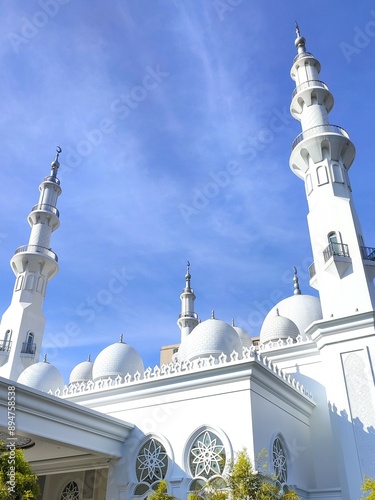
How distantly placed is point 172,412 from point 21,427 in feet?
12.0

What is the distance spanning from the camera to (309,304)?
1802cm

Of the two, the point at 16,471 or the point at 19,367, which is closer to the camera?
the point at 16,471

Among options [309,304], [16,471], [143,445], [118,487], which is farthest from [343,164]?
[16,471]

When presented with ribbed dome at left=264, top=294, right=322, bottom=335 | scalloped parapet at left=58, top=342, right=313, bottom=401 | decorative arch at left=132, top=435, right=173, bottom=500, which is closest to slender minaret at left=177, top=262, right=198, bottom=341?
ribbed dome at left=264, top=294, right=322, bottom=335

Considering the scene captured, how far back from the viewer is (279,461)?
1027 cm

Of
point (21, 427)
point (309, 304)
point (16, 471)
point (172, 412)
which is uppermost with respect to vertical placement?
point (309, 304)

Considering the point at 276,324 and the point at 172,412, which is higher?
the point at 276,324

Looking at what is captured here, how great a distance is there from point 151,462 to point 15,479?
4.52m

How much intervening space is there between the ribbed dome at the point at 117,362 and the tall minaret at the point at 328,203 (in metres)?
6.60

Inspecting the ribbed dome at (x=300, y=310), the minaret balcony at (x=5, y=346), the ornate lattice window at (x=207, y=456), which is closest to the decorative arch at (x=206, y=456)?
the ornate lattice window at (x=207, y=456)

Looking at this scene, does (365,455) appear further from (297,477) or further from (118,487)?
(118,487)

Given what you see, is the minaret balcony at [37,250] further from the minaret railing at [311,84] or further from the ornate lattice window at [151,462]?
the minaret railing at [311,84]

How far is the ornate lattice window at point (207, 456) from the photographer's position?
9695mm

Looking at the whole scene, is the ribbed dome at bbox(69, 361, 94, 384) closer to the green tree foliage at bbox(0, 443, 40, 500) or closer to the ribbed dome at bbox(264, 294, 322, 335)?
the ribbed dome at bbox(264, 294, 322, 335)
